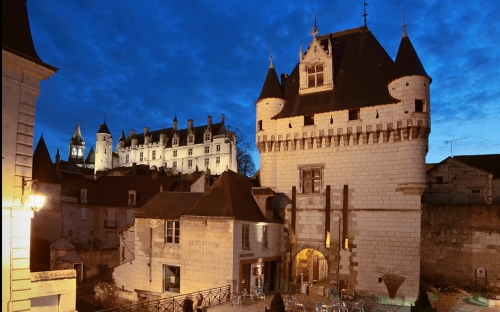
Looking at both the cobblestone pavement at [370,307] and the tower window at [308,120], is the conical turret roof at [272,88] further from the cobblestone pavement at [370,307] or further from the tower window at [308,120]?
the cobblestone pavement at [370,307]

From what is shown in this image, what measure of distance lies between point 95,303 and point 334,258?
14230mm

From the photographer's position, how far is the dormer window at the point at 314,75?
23.4 meters

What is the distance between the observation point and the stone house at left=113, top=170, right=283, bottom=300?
18922 mm

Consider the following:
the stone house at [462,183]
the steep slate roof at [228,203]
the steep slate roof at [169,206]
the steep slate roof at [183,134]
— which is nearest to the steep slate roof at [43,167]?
the steep slate roof at [169,206]

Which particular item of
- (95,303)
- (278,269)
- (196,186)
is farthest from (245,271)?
(196,186)

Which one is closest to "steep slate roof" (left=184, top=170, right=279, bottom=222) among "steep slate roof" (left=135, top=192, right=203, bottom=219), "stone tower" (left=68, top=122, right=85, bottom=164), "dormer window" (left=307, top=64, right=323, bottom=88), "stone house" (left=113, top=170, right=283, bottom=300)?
"stone house" (left=113, top=170, right=283, bottom=300)

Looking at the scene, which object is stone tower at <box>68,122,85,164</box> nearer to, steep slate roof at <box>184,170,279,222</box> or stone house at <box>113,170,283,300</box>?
stone house at <box>113,170,283,300</box>

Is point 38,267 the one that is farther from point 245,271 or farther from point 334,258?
point 334,258

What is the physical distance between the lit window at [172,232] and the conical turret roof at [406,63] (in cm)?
1303

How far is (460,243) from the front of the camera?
2295 centimetres

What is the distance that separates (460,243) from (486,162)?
11282 mm

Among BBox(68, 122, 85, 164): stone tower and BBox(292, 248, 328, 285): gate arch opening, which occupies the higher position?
BBox(68, 122, 85, 164): stone tower

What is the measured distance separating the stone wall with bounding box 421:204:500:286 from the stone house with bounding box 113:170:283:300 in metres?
8.88

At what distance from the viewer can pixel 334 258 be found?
69.4ft
